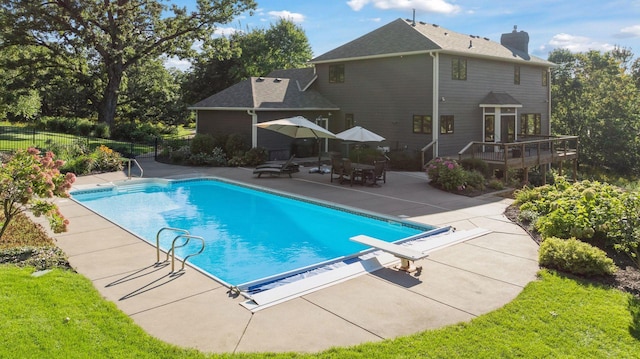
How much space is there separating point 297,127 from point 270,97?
228 inches

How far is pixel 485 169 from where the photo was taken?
Answer: 59.5 ft

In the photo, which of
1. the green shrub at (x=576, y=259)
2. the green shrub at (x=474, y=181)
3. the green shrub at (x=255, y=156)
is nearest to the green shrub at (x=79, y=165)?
the green shrub at (x=255, y=156)

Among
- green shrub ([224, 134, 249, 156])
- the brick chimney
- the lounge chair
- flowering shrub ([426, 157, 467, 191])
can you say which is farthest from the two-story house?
flowering shrub ([426, 157, 467, 191])

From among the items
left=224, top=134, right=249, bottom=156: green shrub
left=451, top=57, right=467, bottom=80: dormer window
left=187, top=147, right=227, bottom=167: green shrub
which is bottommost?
left=187, top=147, right=227, bottom=167: green shrub

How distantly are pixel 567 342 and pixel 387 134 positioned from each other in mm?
19449

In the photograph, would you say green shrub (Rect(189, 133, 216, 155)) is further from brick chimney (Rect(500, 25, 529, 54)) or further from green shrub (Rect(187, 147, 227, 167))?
brick chimney (Rect(500, 25, 529, 54))

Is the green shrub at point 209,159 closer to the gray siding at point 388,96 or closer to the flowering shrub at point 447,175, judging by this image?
the gray siding at point 388,96

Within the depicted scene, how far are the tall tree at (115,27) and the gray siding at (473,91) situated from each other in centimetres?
1629

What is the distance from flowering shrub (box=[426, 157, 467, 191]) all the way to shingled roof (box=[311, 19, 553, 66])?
7159 mm

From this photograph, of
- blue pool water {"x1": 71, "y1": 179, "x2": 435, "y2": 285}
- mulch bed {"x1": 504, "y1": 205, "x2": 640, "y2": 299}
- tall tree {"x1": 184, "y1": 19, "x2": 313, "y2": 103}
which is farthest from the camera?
tall tree {"x1": 184, "y1": 19, "x2": 313, "y2": 103}

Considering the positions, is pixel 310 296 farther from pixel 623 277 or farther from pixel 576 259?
pixel 623 277

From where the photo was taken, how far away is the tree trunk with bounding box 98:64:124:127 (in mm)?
33531

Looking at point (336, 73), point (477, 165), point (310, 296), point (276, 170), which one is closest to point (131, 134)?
point (336, 73)

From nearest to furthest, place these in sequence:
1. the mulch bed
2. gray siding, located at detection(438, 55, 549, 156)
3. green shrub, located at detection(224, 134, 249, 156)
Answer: the mulch bed
gray siding, located at detection(438, 55, 549, 156)
green shrub, located at detection(224, 134, 249, 156)
